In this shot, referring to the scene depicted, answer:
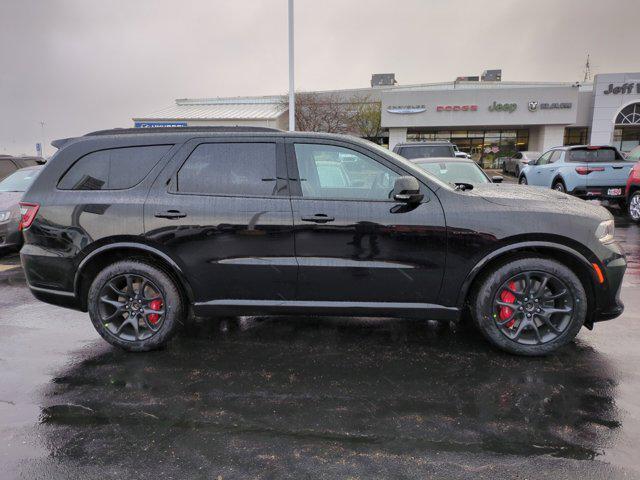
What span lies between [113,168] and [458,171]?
19.3 ft

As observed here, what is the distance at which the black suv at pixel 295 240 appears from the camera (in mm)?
3645

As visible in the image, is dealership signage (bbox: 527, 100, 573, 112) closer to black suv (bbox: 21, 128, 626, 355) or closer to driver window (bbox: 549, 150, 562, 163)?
driver window (bbox: 549, 150, 562, 163)

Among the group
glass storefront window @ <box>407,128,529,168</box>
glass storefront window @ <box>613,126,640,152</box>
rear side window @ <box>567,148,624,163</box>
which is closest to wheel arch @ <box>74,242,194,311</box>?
rear side window @ <box>567,148,624,163</box>

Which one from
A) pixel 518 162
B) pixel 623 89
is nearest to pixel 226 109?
pixel 518 162

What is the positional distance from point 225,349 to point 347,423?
5.15ft

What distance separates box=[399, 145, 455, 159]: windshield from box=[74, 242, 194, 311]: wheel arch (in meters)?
9.18

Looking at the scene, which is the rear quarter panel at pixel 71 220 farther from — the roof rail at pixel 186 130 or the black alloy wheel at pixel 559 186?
the black alloy wheel at pixel 559 186

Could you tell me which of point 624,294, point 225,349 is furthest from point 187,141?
point 624,294

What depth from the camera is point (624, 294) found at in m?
5.46

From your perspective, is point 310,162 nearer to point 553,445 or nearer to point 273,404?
point 273,404

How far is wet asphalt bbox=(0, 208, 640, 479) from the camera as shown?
8.36 ft

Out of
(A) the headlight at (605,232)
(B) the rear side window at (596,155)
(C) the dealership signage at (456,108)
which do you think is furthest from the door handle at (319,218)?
(C) the dealership signage at (456,108)

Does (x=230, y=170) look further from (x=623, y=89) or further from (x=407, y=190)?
(x=623, y=89)

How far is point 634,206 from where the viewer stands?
35.2ft
